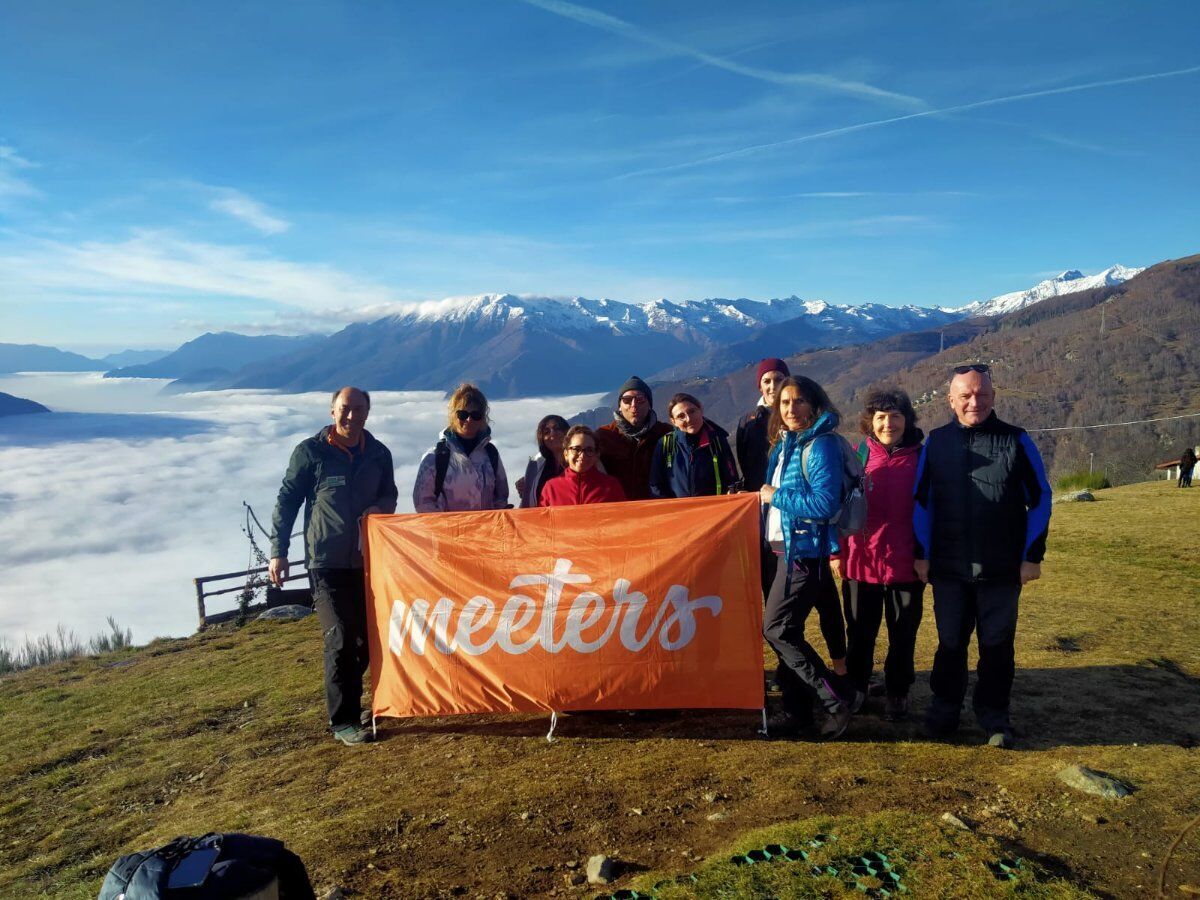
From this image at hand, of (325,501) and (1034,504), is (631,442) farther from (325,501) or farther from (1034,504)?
(1034,504)

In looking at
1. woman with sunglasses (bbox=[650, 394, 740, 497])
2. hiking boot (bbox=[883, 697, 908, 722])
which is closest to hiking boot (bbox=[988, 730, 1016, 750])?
hiking boot (bbox=[883, 697, 908, 722])

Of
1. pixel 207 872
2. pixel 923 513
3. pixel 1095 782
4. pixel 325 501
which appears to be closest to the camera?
pixel 207 872

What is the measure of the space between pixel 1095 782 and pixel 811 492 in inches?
89.1

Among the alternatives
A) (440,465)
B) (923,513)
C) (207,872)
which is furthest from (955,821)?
(440,465)

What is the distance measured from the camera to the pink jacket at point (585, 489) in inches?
238

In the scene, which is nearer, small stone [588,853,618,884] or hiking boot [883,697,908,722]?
small stone [588,853,618,884]

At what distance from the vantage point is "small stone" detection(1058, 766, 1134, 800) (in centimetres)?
420

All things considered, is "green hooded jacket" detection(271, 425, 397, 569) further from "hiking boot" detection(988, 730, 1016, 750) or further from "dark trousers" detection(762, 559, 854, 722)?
"hiking boot" detection(988, 730, 1016, 750)

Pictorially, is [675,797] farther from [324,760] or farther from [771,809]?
[324,760]

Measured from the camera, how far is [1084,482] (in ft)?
77.0

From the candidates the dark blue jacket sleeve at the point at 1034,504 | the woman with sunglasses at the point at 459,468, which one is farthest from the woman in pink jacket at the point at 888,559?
the woman with sunglasses at the point at 459,468

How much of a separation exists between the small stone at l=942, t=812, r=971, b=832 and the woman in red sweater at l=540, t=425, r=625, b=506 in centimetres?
312

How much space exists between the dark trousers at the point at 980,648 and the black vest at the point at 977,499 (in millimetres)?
133

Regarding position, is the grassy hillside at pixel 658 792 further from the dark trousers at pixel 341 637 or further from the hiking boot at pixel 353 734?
the dark trousers at pixel 341 637
